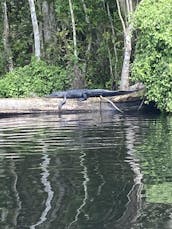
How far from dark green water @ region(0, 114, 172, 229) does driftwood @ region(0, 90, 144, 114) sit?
534cm

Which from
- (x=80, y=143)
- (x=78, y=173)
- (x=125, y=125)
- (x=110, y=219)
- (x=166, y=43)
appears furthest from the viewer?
(x=166, y=43)

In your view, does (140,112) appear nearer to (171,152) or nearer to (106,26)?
(106,26)

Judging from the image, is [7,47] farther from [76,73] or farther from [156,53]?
[156,53]

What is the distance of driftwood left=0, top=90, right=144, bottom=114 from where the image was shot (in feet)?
66.6

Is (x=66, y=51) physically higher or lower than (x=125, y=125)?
higher

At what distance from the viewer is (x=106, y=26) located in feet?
87.9

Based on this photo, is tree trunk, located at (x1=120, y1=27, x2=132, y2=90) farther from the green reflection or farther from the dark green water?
the green reflection

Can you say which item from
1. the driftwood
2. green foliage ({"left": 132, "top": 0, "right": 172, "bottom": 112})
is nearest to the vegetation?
green foliage ({"left": 132, "top": 0, "right": 172, "bottom": 112})

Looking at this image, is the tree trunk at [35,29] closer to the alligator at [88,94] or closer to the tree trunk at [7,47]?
the tree trunk at [7,47]

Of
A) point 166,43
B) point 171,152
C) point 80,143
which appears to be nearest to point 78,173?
point 171,152

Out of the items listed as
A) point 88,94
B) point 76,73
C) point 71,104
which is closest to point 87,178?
point 71,104

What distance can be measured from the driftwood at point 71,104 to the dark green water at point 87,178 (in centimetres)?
534

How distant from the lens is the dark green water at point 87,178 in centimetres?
606

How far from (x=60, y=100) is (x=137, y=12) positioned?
161 inches
